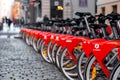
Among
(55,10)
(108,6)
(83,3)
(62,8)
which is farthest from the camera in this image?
(55,10)

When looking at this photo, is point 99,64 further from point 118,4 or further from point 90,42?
point 118,4

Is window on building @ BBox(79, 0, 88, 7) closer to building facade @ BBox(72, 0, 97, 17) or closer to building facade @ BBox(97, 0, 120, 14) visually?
building facade @ BBox(72, 0, 97, 17)

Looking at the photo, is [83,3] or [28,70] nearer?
[28,70]

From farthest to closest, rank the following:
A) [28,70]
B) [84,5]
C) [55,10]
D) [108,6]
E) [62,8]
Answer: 1. [55,10]
2. [62,8]
3. [84,5]
4. [108,6]
5. [28,70]

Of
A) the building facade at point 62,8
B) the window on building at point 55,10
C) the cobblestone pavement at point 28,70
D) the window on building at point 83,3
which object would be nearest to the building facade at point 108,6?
the cobblestone pavement at point 28,70

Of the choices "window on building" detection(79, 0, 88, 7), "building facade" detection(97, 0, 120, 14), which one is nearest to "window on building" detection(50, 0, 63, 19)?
"window on building" detection(79, 0, 88, 7)

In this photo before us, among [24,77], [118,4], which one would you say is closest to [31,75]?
[24,77]

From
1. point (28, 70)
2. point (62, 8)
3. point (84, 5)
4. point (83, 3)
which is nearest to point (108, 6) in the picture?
point (28, 70)

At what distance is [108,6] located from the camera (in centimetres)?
2203

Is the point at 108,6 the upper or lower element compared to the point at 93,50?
lower

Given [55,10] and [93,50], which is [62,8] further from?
[93,50]

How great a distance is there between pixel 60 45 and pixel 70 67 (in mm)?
779

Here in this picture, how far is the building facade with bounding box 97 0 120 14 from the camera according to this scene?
20434mm

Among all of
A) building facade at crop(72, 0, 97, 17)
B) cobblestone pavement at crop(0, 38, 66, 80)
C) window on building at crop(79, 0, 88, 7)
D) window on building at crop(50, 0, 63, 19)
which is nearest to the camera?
cobblestone pavement at crop(0, 38, 66, 80)
